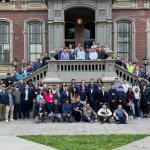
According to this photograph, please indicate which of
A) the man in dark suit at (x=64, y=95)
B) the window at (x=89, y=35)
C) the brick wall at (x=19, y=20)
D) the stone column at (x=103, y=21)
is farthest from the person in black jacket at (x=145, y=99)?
the brick wall at (x=19, y=20)

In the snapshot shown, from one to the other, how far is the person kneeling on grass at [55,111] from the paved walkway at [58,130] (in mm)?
652

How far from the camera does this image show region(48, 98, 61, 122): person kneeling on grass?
22.0m

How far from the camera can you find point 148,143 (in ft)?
49.2

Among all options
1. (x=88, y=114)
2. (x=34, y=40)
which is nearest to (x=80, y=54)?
(x=88, y=114)

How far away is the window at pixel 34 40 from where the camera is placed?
116ft

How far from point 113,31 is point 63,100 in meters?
13.8

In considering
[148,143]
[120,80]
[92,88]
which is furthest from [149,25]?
[148,143]

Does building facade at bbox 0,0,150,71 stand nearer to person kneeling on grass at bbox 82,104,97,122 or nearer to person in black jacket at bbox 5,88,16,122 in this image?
person in black jacket at bbox 5,88,16,122

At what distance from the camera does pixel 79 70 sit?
25500mm

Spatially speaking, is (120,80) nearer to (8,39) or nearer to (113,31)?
(113,31)

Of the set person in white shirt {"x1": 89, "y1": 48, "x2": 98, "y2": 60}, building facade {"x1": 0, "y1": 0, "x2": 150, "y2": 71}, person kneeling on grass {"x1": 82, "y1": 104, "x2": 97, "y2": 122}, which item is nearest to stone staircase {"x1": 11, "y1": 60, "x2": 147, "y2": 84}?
person in white shirt {"x1": 89, "y1": 48, "x2": 98, "y2": 60}

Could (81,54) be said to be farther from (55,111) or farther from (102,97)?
(55,111)

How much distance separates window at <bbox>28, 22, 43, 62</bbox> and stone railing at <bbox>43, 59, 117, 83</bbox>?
10219 mm

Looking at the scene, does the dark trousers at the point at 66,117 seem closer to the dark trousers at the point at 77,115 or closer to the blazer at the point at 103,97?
the dark trousers at the point at 77,115
